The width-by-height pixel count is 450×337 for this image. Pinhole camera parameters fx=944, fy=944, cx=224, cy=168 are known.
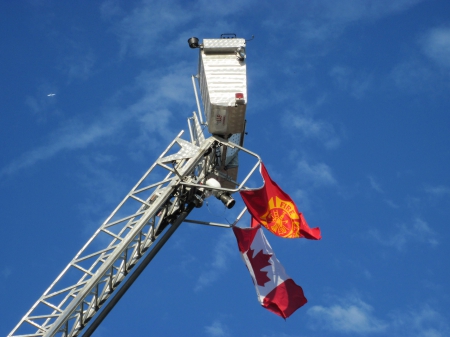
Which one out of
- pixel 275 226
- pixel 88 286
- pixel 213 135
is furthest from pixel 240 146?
pixel 88 286

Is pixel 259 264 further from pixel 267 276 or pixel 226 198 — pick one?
pixel 226 198

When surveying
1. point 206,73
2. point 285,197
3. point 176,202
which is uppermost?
point 206,73

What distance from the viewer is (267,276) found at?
4669 cm

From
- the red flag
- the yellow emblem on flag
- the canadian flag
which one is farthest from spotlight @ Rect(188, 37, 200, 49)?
the canadian flag

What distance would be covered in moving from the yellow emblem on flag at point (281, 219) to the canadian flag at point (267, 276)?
184 cm

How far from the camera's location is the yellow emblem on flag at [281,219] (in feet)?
148

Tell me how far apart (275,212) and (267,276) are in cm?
348

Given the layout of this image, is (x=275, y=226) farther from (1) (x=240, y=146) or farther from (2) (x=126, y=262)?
(2) (x=126, y=262)

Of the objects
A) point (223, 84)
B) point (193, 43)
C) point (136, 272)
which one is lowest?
point (136, 272)

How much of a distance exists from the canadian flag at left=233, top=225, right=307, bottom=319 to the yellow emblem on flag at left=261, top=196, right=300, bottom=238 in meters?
1.84

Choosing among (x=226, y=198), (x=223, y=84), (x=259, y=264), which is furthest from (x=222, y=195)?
(x=223, y=84)

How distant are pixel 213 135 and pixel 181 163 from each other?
82.1 inches

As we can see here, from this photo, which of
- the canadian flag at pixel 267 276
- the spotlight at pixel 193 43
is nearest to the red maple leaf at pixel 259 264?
the canadian flag at pixel 267 276

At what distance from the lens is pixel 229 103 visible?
45.7m
